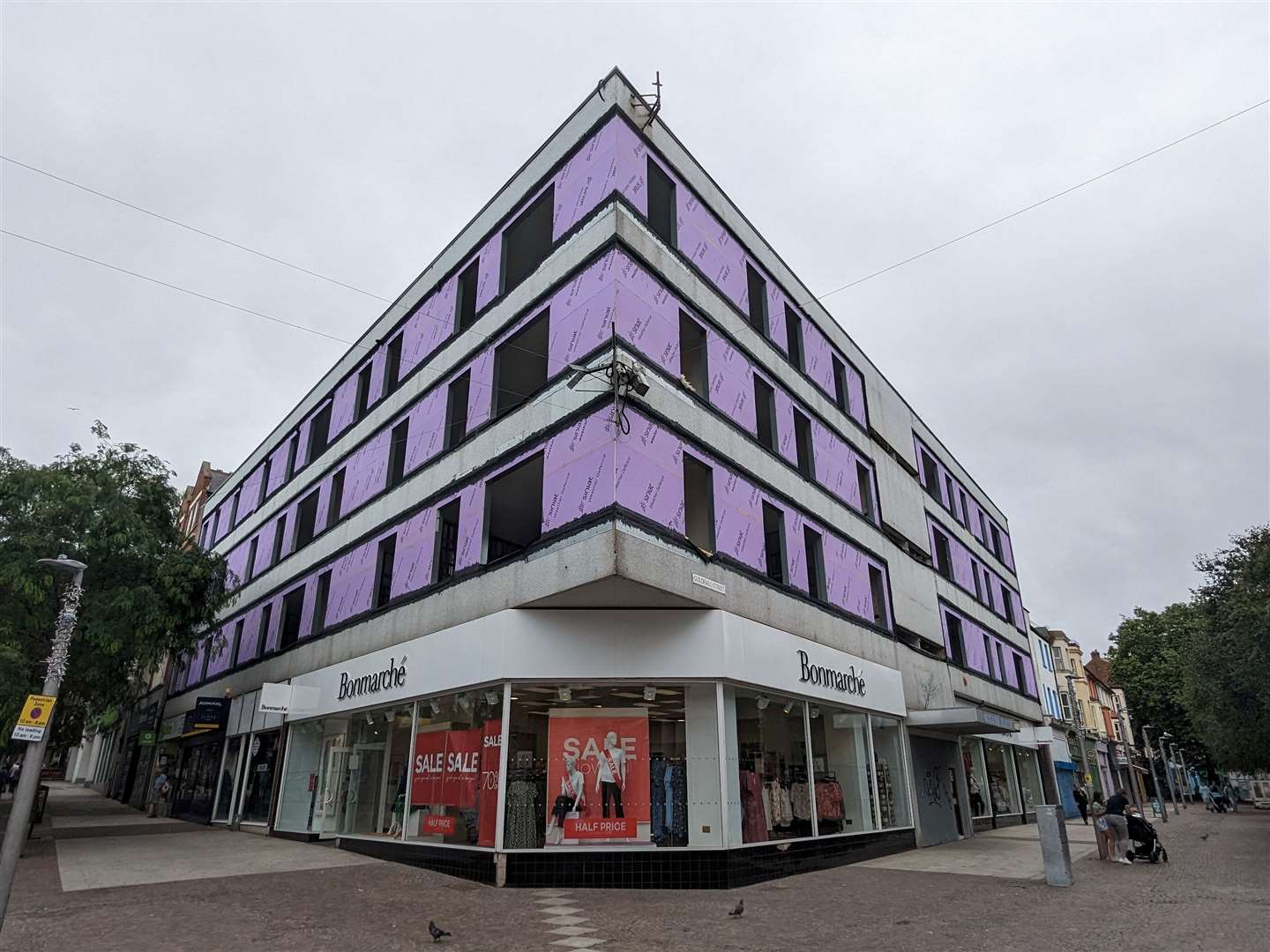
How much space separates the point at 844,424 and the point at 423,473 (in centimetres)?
1307

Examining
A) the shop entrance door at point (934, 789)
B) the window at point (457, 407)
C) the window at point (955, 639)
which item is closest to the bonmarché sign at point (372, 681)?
the window at point (457, 407)

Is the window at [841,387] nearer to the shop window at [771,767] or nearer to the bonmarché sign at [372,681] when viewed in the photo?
the shop window at [771,767]

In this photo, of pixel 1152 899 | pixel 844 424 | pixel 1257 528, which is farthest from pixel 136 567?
pixel 1257 528

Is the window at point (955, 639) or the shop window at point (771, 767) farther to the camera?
the window at point (955, 639)

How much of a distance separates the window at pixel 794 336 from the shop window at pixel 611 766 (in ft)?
37.4

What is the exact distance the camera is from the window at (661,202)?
684 inches

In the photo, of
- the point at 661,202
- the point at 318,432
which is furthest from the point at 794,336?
the point at 318,432

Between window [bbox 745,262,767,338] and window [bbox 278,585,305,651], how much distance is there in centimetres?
1640

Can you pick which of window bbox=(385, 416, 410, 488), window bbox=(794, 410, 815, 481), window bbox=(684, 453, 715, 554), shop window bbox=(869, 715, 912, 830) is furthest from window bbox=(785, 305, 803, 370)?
window bbox=(385, 416, 410, 488)

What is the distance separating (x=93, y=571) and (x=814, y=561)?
1834 centimetres

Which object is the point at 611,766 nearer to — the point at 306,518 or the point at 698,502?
the point at 698,502

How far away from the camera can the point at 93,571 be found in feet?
62.3

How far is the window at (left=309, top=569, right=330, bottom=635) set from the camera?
2231 cm

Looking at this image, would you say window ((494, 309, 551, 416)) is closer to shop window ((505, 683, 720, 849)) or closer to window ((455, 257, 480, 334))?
window ((455, 257, 480, 334))
